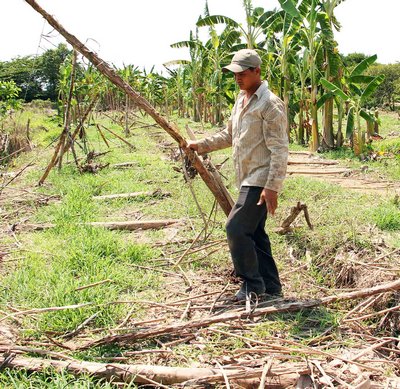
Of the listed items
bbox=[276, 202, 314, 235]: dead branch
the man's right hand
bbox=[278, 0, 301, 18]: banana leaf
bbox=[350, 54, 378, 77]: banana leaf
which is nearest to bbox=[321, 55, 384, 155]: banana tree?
bbox=[350, 54, 378, 77]: banana leaf

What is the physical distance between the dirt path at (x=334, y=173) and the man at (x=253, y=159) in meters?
3.76

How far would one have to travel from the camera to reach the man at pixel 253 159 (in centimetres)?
332

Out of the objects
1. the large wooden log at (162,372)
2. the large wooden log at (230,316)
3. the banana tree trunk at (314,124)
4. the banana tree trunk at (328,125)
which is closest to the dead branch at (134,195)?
the large wooden log at (230,316)

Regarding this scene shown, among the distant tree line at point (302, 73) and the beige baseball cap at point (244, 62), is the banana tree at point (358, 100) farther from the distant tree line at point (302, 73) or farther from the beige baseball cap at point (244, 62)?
the beige baseball cap at point (244, 62)

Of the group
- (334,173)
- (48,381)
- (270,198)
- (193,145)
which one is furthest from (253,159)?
(334,173)

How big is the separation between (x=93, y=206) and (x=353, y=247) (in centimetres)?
384

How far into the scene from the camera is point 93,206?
21.9 feet

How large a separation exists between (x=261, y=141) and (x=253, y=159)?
5.9 inches

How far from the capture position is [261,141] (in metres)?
3.44

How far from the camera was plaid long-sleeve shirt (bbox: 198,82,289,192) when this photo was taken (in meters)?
3.32

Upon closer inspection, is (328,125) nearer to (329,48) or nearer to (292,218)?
(329,48)

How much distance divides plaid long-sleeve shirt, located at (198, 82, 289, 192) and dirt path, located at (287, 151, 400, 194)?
3.75m

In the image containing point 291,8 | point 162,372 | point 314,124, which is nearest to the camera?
point 162,372

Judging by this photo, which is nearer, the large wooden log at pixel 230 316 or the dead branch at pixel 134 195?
the large wooden log at pixel 230 316
